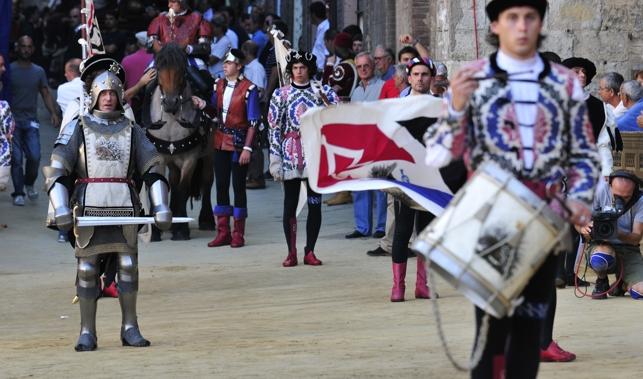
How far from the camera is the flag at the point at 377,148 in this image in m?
10.1

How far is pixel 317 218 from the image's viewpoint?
536 inches

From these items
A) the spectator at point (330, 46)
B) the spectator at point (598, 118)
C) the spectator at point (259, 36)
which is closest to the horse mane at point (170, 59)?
the spectator at point (330, 46)

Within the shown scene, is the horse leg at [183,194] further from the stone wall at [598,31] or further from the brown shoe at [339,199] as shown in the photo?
the stone wall at [598,31]

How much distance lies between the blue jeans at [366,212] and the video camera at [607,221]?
157 inches

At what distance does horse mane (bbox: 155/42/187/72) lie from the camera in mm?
15320

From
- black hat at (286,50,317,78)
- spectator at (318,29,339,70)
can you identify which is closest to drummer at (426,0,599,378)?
black hat at (286,50,317,78)

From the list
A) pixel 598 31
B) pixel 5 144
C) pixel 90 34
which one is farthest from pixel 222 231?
pixel 598 31

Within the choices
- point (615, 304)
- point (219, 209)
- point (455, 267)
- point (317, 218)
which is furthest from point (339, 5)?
point (455, 267)

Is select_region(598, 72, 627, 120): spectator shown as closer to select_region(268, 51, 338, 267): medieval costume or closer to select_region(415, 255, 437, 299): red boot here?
select_region(268, 51, 338, 267): medieval costume

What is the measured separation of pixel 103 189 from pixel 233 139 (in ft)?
17.4

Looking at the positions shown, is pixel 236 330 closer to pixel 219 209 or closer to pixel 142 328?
pixel 142 328

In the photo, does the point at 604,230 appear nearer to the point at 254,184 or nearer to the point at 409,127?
the point at 409,127

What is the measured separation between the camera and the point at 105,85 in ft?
31.9

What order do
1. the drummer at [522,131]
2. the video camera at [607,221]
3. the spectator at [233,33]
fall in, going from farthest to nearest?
the spectator at [233,33] → the video camera at [607,221] → the drummer at [522,131]
